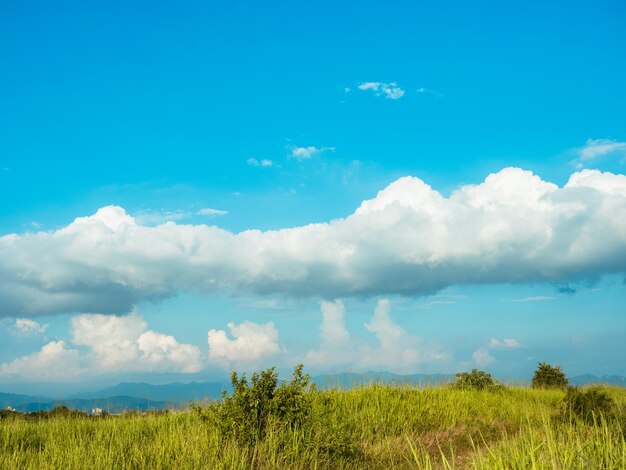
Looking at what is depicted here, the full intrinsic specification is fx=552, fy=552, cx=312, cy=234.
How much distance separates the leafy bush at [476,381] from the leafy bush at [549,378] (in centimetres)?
864

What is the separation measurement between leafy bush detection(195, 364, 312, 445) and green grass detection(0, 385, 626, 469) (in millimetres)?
266

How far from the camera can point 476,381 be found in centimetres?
2278

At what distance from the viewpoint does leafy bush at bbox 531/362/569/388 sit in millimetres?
30391

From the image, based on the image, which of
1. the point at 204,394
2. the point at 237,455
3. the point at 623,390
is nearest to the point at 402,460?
the point at 237,455

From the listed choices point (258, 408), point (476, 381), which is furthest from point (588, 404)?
point (258, 408)

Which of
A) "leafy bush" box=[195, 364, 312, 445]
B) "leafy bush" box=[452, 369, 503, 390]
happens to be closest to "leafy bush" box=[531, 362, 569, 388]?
"leafy bush" box=[452, 369, 503, 390]

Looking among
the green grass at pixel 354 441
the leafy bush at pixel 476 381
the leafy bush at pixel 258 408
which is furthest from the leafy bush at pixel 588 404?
the leafy bush at pixel 258 408

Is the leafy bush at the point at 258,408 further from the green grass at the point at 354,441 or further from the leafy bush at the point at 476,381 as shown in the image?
the leafy bush at the point at 476,381

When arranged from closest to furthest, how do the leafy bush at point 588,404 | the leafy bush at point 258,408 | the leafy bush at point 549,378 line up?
the leafy bush at point 258,408 → the leafy bush at point 588,404 → the leafy bush at point 549,378

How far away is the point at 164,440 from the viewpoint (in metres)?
10.2

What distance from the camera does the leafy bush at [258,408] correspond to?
36.5 feet

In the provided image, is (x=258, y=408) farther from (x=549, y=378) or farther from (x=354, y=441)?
(x=549, y=378)

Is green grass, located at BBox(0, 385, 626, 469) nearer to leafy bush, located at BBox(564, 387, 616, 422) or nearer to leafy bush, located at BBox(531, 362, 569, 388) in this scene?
leafy bush, located at BBox(564, 387, 616, 422)

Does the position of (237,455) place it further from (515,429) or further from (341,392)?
(515,429)
